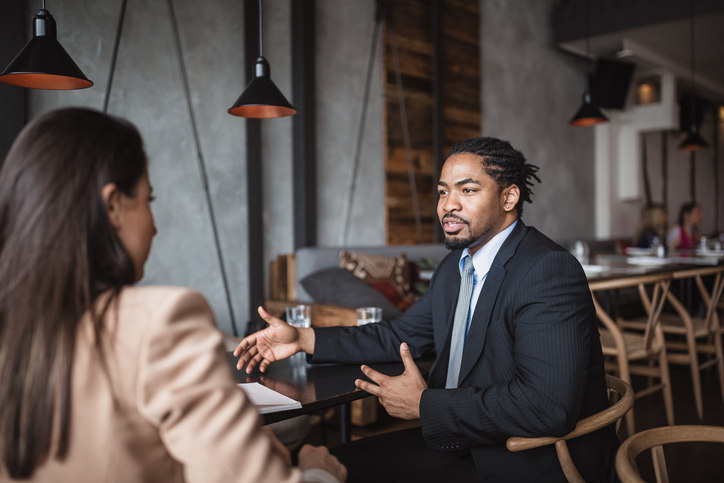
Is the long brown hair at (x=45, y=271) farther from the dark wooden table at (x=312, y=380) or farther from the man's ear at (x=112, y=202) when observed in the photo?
the dark wooden table at (x=312, y=380)

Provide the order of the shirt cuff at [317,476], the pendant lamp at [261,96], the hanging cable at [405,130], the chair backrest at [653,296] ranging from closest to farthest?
the shirt cuff at [317,476] → the pendant lamp at [261,96] → the chair backrest at [653,296] → the hanging cable at [405,130]

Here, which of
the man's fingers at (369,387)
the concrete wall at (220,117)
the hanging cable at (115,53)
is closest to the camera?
the man's fingers at (369,387)

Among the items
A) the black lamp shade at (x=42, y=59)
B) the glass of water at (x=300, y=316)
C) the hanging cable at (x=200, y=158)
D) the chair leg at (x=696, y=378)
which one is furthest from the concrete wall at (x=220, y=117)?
the chair leg at (x=696, y=378)

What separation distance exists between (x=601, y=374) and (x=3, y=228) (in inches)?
54.7

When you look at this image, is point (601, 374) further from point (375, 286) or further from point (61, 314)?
point (375, 286)

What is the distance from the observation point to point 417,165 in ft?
17.3

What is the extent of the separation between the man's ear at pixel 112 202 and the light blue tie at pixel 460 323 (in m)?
1.08

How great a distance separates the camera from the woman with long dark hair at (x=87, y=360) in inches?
28.4

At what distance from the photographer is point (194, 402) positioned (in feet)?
2.39

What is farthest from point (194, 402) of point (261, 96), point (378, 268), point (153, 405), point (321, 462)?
point (378, 268)

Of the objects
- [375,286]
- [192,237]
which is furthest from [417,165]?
[192,237]

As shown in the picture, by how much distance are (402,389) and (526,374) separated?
32cm

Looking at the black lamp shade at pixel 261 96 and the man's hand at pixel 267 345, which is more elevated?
the black lamp shade at pixel 261 96

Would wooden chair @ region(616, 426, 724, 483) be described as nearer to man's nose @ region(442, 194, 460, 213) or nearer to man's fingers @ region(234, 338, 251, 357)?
man's nose @ region(442, 194, 460, 213)
